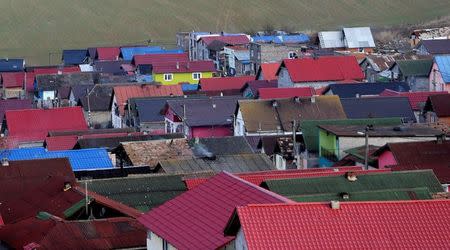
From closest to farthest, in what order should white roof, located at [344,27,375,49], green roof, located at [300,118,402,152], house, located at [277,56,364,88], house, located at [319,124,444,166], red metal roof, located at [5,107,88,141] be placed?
house, located at [319,124,444,166], green roof, located at [300,118,402,152], red metal roof, located at [5,107,88,141], house, located at [277,56,364,88], white roof, located at [344,27,375,49]

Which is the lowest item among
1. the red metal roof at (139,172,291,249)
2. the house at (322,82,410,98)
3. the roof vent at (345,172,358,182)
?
the house at (322,82,410,98)

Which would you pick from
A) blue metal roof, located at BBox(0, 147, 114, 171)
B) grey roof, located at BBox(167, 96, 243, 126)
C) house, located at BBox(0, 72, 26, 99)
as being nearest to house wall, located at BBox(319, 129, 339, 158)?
blue metal roof, located at BBox(0, 147, 114, 171)

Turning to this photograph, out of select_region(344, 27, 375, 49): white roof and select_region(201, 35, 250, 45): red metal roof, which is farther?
select_region(344, 27, 375, 49): white roof

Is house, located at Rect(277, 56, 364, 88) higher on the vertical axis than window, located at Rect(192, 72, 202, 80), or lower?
higher

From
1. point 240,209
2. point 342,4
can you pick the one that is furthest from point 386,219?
point 342,4

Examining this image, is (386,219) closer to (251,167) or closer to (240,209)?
(240,209)

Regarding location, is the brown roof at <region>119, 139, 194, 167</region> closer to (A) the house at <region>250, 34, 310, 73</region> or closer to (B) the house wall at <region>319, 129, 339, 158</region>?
(B) the house wall at <region>319, 129, 339, 158</region>

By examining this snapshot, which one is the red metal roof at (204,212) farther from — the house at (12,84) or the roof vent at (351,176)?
the house at (12,84)

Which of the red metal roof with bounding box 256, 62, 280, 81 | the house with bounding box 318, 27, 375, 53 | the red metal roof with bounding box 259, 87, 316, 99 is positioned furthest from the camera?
the house with bounding box 318, 27, 375, 53
